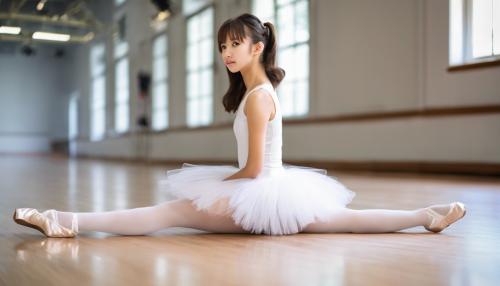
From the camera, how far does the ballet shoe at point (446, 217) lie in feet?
6.75

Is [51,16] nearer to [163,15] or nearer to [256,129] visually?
[163,15]

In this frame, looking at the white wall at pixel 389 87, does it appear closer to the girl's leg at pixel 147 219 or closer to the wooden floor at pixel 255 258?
the wooden floor at pixel 255 258

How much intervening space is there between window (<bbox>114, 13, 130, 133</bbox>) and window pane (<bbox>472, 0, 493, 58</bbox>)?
987 centimetres

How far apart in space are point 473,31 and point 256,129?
14.3ft

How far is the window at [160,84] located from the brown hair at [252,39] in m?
9.78

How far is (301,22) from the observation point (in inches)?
306

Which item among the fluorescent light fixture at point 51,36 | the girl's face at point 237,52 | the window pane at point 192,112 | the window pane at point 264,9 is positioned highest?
the fluorescent light fixture at point 51,36

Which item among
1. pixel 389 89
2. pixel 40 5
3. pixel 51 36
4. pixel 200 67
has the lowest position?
pixel 389 89

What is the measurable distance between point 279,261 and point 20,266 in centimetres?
69

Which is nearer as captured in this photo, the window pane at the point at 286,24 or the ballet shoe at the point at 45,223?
the ballet shoe at the point at 45,223

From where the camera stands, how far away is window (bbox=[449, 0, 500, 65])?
17.7ft

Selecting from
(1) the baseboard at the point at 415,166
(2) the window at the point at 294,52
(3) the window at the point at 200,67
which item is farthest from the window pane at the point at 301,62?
(3) the window at the point at 200,67

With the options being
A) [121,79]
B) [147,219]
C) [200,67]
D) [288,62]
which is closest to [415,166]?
[288,62]

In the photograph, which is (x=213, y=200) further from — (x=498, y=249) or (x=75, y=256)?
(x=498, y=249)
